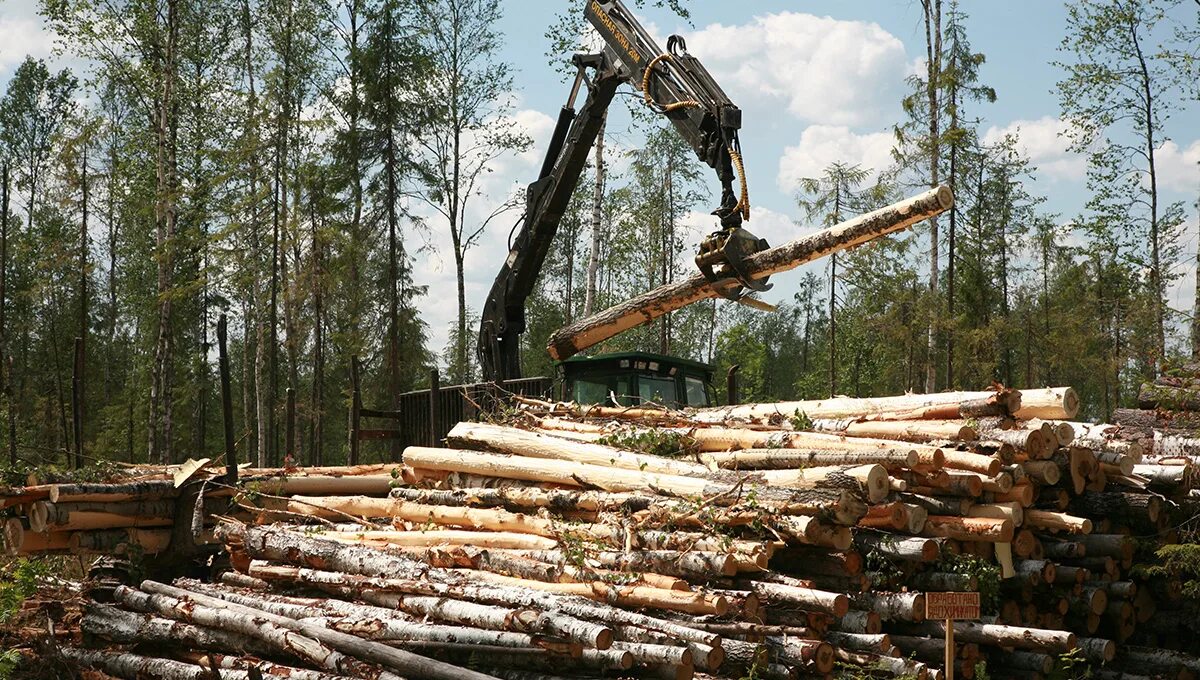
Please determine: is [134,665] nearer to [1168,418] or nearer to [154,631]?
[154,631]

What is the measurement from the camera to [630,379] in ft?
44.8

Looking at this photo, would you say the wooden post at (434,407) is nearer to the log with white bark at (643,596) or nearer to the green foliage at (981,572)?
the log with white bark at (643,596)

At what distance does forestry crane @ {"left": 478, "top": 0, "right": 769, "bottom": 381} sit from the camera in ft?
38.1

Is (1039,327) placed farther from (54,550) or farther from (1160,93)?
(54,550)

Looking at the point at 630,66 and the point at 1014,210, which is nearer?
the point at 630,66

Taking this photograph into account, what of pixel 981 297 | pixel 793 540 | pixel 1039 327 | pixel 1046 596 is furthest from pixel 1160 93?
pixel 793 540

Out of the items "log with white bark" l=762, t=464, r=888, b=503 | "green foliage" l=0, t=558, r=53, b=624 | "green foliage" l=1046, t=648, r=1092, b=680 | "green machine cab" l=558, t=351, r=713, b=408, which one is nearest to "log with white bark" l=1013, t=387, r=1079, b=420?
"log with white bark" l=762, t=464, r=888, b=503

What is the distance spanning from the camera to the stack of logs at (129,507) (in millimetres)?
10320

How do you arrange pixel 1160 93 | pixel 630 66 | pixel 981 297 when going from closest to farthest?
1. pixel 630 66
2. pixel 1160 93
3. pixel 981 297

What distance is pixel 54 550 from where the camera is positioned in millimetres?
10609

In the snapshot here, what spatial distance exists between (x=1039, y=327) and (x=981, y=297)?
28.2 feet

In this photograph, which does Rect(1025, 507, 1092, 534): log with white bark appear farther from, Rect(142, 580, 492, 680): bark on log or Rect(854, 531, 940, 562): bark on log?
Rect(142, 580, 492, 680): bark on log

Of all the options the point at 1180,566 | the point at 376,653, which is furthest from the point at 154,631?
the point at 1180,566

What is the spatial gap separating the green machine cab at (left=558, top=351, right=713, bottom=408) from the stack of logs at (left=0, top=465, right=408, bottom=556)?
122 inches
